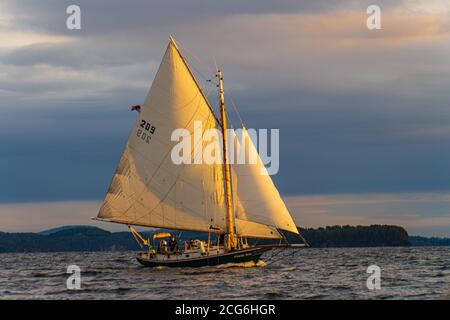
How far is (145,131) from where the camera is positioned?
75.2 metres

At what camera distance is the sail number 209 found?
246ft

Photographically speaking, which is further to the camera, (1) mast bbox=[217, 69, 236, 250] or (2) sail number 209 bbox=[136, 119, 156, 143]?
(2) sail number 209 bbox=[136, 119, 156, 143]

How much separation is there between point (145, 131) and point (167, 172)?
14.4ft

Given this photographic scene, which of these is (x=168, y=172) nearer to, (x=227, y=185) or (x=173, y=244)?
(x=227, y=185)

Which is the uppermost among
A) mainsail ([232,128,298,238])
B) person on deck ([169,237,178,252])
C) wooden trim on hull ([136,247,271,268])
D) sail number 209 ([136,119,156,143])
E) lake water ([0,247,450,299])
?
sail number 209 ([136,119,156,143])

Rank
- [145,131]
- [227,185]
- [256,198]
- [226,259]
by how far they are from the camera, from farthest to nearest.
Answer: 1. [145,131]
2. [226,259]
3. [227,185]
4. [256,198]

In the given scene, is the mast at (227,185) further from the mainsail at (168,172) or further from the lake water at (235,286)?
the lake water at (235,286)

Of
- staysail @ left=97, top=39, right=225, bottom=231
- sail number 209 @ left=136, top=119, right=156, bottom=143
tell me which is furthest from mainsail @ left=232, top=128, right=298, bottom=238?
sail number 209 @ left=136, top=119, right=156, bottom=143

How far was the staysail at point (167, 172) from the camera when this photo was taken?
2936 inches

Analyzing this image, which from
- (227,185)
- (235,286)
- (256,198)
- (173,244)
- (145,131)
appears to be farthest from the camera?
(173,244)

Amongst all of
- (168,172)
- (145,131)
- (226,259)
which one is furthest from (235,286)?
(145,131)

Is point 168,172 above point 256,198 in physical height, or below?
above

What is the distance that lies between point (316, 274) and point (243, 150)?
44.6 feet

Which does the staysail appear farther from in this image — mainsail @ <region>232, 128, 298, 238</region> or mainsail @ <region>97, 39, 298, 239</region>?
mainsail @ <region>232, 128, 298, 238</region>
